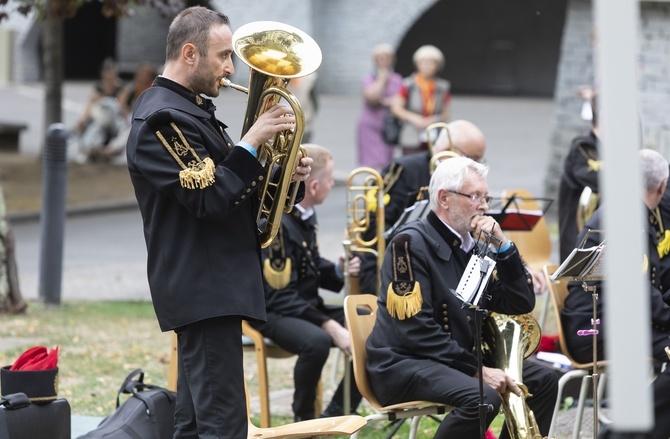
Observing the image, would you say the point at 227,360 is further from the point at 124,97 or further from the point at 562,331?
the point at 124,97

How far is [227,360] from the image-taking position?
397cm

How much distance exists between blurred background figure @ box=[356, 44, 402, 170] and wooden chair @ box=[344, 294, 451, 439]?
26.5ft

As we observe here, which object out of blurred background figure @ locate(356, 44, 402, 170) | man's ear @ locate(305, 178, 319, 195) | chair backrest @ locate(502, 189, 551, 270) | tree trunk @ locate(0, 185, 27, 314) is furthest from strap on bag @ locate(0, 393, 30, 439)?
blurred background figure @ locate(356, 44, 402, 170)

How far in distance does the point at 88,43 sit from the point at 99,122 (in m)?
15.9

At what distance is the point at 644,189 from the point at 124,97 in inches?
539

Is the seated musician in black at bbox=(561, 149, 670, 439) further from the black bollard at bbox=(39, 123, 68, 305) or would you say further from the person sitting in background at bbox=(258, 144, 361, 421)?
the black bollard at bbox=(39, 123, 68, 305)

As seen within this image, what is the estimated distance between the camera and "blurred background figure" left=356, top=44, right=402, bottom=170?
527 inches

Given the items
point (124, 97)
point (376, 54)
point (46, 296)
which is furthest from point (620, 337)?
point (124, 97)

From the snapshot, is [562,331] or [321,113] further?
[321,113]

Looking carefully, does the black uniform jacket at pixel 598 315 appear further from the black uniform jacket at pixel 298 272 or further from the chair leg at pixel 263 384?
the chair leg at pixel 263 384

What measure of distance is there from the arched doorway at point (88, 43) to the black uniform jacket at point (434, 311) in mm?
28594

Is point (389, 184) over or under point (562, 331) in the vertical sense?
over

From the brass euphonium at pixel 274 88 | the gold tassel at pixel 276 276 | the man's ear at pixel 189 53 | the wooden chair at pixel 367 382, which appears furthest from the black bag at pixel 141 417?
the man's ear at pixel 189 53

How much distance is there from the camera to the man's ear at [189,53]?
13.0ft
